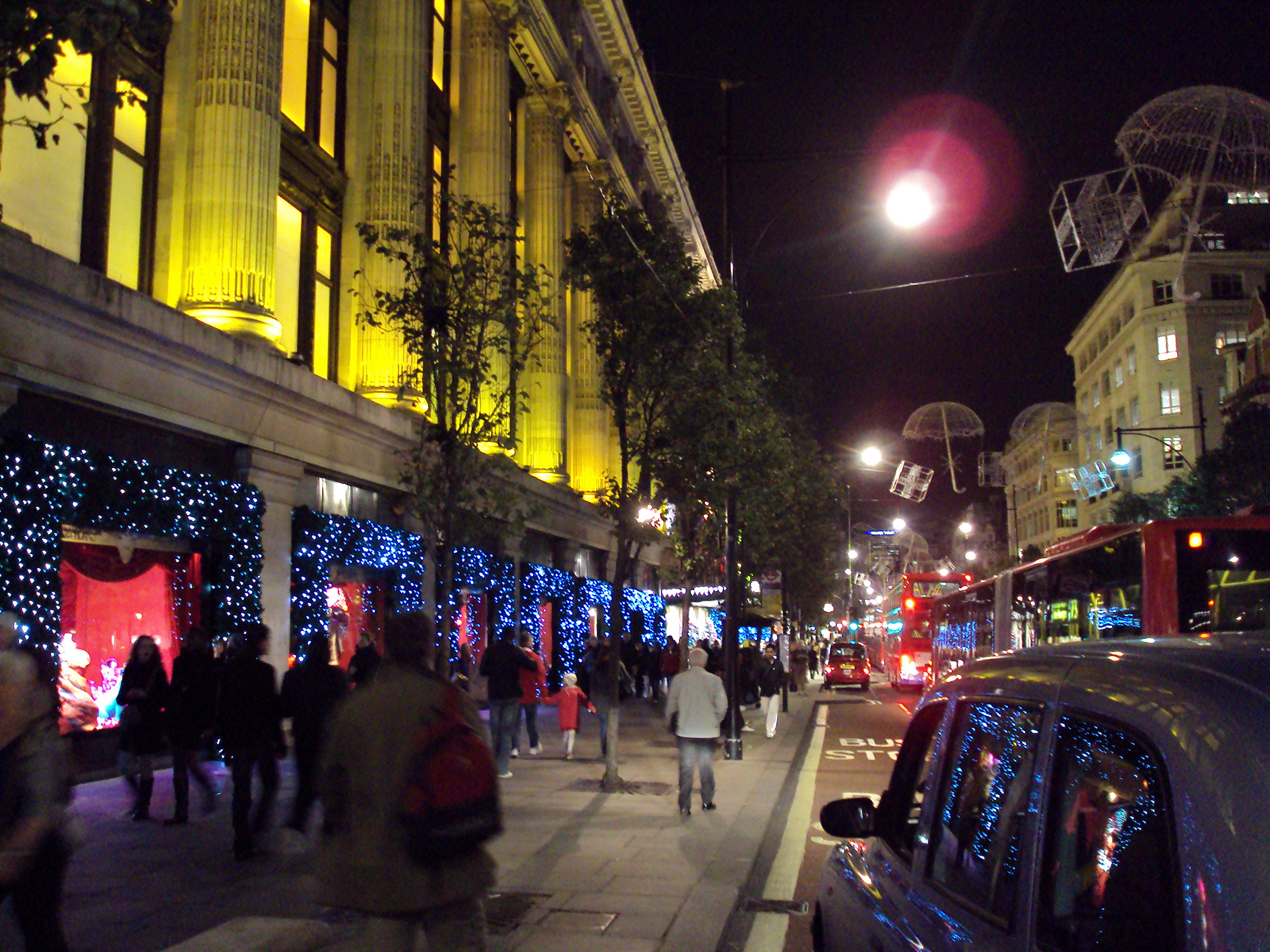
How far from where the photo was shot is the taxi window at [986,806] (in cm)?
270

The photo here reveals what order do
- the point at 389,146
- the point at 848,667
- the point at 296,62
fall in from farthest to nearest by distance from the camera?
the point at 848,667, the point at 389,146, the point at 296,62

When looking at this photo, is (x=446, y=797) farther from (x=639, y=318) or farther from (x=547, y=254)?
(x=547, y=254)

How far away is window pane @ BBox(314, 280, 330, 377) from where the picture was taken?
2092cm

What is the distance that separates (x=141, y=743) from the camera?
10.8 m

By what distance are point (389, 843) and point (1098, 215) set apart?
14496mm

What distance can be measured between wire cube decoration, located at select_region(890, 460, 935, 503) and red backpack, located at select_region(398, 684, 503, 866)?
36754 mm

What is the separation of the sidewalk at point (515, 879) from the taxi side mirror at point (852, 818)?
3023 millimetres

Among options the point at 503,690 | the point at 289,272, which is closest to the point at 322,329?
the point at 289,272

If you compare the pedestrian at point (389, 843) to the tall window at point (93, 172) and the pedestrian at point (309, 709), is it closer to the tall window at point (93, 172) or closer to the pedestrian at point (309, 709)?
the pedestrian at point (309, 709)

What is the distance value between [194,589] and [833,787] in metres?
9.09

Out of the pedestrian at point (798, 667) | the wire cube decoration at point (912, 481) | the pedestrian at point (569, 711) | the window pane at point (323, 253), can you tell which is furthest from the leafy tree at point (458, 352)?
the wire cube decoration at point (912, 481)

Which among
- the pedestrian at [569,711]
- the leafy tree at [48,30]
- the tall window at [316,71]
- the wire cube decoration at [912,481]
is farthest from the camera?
the wire cube decoration at [912,481]

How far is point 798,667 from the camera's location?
1543 inches

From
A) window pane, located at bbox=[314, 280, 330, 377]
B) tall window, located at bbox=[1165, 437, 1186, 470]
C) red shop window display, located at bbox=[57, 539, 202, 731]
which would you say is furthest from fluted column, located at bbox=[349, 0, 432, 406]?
tall window, located at bbox=[1165, 437, 1186, 470]
